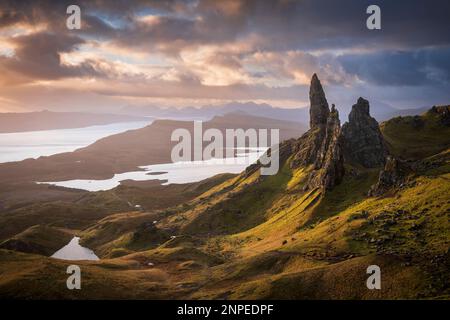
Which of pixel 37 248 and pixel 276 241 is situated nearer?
pixel 276 241

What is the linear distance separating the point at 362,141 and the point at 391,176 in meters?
62.2

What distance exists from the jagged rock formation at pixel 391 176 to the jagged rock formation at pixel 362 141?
44626 mm

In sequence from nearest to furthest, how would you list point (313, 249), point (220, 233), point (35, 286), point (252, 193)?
point (35, 286), point (313, 249), point (220, 233), point (252, 193)

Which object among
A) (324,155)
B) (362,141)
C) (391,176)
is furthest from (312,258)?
(362,141)

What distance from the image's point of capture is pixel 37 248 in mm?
166250

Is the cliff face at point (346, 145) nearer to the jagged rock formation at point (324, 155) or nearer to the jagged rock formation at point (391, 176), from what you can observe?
the jagged rock formation at point (324, 155)

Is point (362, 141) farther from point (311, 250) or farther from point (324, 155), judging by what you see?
point (311, 250)

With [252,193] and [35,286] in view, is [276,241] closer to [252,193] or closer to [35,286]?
[35,286]

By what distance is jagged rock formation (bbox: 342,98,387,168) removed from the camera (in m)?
164

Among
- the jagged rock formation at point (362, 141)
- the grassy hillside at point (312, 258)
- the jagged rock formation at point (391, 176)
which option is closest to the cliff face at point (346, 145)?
the jagged rock formation at point (362, 141)

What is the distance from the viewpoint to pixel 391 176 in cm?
10994
